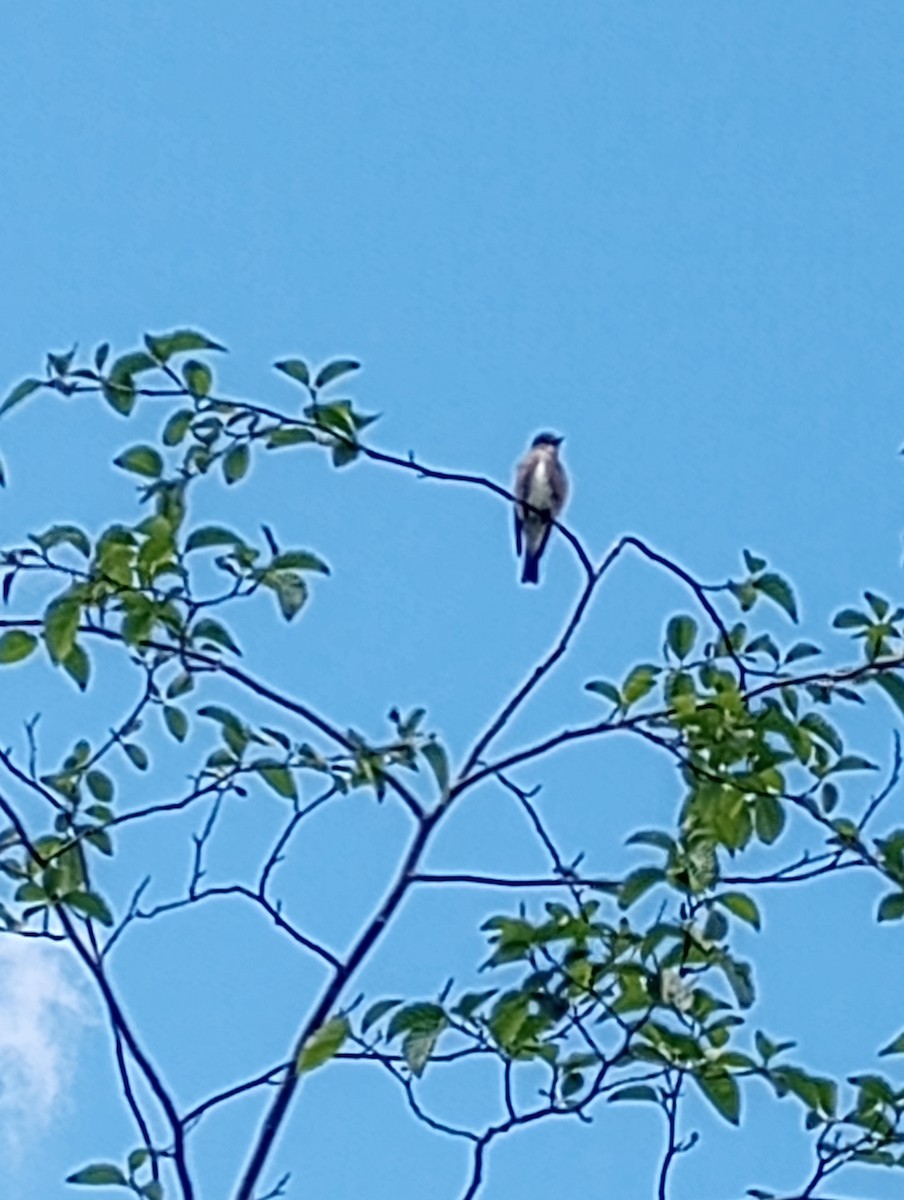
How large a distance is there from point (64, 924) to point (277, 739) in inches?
17.5

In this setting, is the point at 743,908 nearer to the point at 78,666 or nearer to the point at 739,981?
→ the point at 739,981

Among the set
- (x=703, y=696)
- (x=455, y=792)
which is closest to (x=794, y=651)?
(x=703, y=696)

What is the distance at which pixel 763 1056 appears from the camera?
12.8 feet

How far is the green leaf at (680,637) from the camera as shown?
421cm

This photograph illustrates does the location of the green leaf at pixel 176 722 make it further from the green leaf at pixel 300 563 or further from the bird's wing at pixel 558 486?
the bird's wing at pixel 558 486

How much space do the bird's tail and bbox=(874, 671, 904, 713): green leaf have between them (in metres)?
4.75

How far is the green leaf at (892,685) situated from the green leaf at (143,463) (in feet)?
3.81

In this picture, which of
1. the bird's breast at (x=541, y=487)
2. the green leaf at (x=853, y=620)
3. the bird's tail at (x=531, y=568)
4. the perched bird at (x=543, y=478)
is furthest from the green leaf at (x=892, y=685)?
the bird's breast at (x=541, y=487)

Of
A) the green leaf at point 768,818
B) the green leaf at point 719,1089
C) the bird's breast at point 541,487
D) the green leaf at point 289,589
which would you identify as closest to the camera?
the green leaf at point 719,1089

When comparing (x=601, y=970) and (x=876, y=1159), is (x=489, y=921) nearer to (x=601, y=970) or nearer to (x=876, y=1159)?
(x=601, y=970)

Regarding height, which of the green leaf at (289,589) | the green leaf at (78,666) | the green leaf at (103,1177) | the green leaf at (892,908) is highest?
the green leaf at (289,589)

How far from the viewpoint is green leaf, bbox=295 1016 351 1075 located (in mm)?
3672

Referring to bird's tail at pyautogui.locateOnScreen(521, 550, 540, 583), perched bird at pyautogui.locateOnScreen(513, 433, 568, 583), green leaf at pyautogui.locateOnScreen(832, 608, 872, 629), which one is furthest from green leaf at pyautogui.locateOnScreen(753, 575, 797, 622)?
perched bird at pyautogui.locateOnScreen(513, 433, 568, 583)

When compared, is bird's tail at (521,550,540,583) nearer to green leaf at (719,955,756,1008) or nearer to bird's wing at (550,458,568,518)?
bird's wing at (550,458,568,518)
